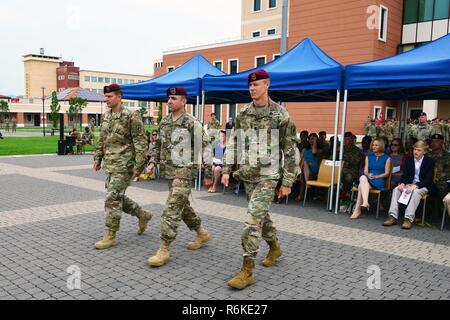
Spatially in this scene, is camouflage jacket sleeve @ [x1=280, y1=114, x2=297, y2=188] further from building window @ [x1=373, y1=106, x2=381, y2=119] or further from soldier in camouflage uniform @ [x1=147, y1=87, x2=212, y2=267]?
building window @ [x1=373, y1=106, x2=381, y2=119]

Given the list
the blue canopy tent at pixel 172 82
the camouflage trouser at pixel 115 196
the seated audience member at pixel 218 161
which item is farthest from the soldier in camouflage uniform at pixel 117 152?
the blue canopy tent at pixel 172 82

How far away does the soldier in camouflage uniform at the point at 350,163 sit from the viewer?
8344 millimetres

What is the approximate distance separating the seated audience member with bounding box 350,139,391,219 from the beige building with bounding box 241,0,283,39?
42.4 m

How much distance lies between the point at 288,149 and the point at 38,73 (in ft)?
400

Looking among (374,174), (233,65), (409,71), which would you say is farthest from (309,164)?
(233,65)

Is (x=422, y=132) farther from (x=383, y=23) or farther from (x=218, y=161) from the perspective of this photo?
(x=383, y=23)

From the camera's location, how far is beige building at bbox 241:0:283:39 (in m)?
48.3

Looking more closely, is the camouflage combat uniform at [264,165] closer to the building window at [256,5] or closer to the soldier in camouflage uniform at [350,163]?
the soldier in camouflage uniform at [350,163]

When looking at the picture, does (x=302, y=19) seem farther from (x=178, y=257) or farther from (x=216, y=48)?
(x=178, y=257)

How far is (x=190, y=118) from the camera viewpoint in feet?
16.4

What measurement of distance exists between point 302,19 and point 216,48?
1335 cm

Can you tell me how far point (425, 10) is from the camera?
108 feet

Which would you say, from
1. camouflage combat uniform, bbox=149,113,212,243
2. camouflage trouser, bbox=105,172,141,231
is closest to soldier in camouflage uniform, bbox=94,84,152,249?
camouflage trouser, bbox=105,172,141,231
